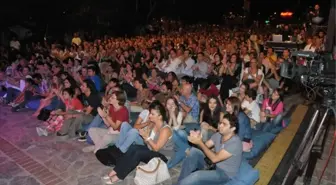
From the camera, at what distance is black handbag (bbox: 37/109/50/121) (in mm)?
7368

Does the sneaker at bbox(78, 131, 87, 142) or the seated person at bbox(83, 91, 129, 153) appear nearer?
the seated person at bbox(83, 91, 129, 153)

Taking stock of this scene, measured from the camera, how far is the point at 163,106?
16.7 feet

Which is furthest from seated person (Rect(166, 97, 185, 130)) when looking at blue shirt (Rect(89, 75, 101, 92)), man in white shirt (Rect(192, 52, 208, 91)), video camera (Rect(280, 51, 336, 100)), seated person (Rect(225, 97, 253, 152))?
man in white shirt (Rect(192, 52, 208, 91))

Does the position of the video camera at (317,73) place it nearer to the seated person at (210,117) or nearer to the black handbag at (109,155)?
the seated person at (210,117)

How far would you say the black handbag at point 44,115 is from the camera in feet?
24.2

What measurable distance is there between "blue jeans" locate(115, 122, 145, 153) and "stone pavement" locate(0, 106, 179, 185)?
0.44 m

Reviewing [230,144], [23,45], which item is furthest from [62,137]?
[23,45]

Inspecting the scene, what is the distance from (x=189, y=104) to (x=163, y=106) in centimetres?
144

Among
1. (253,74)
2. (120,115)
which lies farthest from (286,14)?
(120,115)

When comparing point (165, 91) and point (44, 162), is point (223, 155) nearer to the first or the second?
point (44, 162)

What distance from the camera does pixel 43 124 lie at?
23.7ft

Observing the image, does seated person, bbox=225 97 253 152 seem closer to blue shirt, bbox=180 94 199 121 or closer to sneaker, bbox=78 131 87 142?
blue shirt, bbox=180 94 199 121

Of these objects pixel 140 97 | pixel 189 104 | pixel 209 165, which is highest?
pixel 189 104

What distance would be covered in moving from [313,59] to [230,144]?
4.39ft
